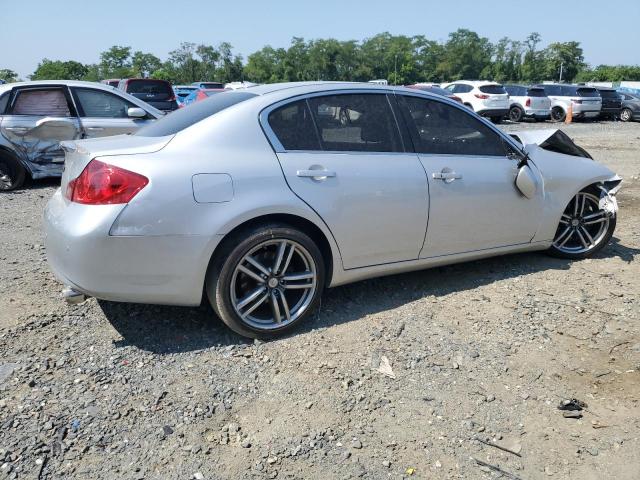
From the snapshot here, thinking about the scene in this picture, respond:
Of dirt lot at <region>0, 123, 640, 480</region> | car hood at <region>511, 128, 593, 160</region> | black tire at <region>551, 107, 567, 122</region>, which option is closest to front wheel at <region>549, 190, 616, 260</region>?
car hood at <region>511, 128, 593, 160</region>

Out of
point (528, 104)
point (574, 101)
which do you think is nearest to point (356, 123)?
point (528, 104)

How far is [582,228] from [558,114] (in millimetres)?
22630

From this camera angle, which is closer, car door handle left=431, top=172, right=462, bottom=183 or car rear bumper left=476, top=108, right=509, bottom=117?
car door handle left=431, top=172, right=462, bottom=183

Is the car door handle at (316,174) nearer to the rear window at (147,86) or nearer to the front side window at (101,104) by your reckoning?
the front side window at (101,104)

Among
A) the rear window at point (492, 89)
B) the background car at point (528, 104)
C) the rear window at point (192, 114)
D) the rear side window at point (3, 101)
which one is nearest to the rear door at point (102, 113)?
the rear side window at point (3, 101)

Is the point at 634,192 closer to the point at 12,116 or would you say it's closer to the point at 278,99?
the point at 278,99

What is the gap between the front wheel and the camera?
488 cm

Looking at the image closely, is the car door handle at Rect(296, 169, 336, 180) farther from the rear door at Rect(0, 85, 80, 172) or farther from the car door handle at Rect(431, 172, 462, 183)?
the rear door at Rect(0, 85, 80, 172)

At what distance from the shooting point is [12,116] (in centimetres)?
783

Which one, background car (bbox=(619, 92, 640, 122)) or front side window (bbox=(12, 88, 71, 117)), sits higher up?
front side window (bbox=(12, 88, 71, 117))

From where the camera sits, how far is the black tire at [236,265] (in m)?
3.19

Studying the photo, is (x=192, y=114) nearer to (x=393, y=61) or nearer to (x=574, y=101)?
(x=574, y=101)

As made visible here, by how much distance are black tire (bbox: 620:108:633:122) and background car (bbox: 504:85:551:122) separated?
4143mm

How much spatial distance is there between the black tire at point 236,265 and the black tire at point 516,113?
2322 cm
